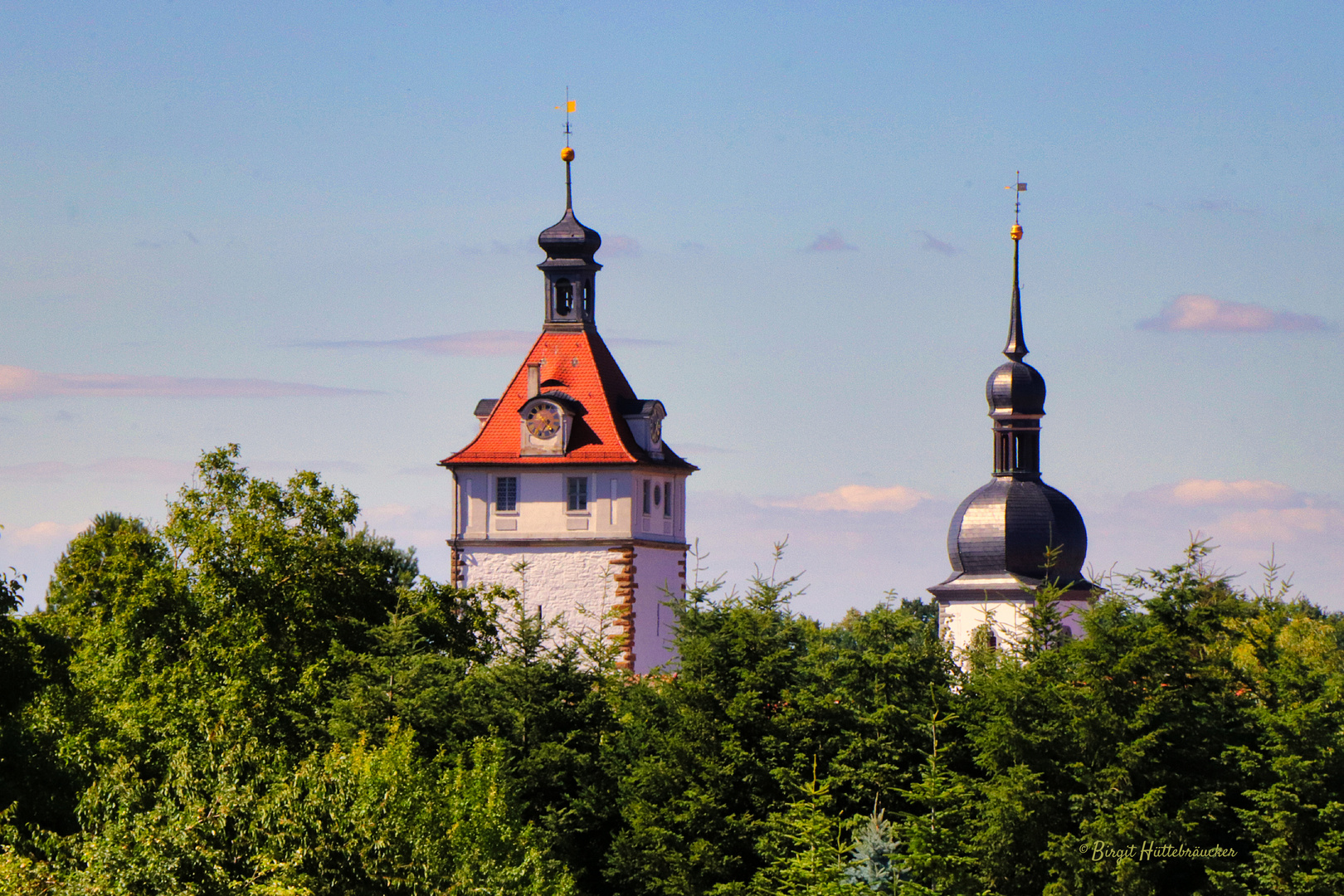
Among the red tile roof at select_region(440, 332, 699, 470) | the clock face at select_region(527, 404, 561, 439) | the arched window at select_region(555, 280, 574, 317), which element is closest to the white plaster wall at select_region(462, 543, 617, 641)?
the red tile roof at select_region(440, 332, 699, 470)

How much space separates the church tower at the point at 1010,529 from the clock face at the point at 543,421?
22.5m

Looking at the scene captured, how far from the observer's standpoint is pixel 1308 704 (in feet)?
136

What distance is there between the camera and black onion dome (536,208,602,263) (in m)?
76.4

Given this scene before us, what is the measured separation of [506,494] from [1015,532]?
2641 centimetres

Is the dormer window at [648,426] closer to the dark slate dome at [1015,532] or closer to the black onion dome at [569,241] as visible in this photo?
the black onion dome at [569,241]

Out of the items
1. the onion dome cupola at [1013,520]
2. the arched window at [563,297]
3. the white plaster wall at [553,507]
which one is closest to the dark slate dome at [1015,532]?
the onion dome cupola at [1013,520]

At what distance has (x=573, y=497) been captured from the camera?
7325cm

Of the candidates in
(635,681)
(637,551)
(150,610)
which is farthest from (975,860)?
(637,551)

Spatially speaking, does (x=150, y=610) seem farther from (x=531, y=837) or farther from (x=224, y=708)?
(x=531, y=837)

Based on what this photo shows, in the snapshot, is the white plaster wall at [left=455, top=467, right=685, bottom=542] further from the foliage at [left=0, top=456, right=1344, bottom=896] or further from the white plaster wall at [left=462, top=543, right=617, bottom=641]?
the foliage at [left=0, top=456, right=1344, bottom=896]

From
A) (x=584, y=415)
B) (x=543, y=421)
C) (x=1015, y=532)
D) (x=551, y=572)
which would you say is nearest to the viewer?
(x=551, y=572)

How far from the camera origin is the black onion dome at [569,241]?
76375 mm

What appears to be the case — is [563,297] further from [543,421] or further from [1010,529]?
[1010,529]

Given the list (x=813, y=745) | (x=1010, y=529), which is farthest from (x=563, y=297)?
(x=813, y=745)
